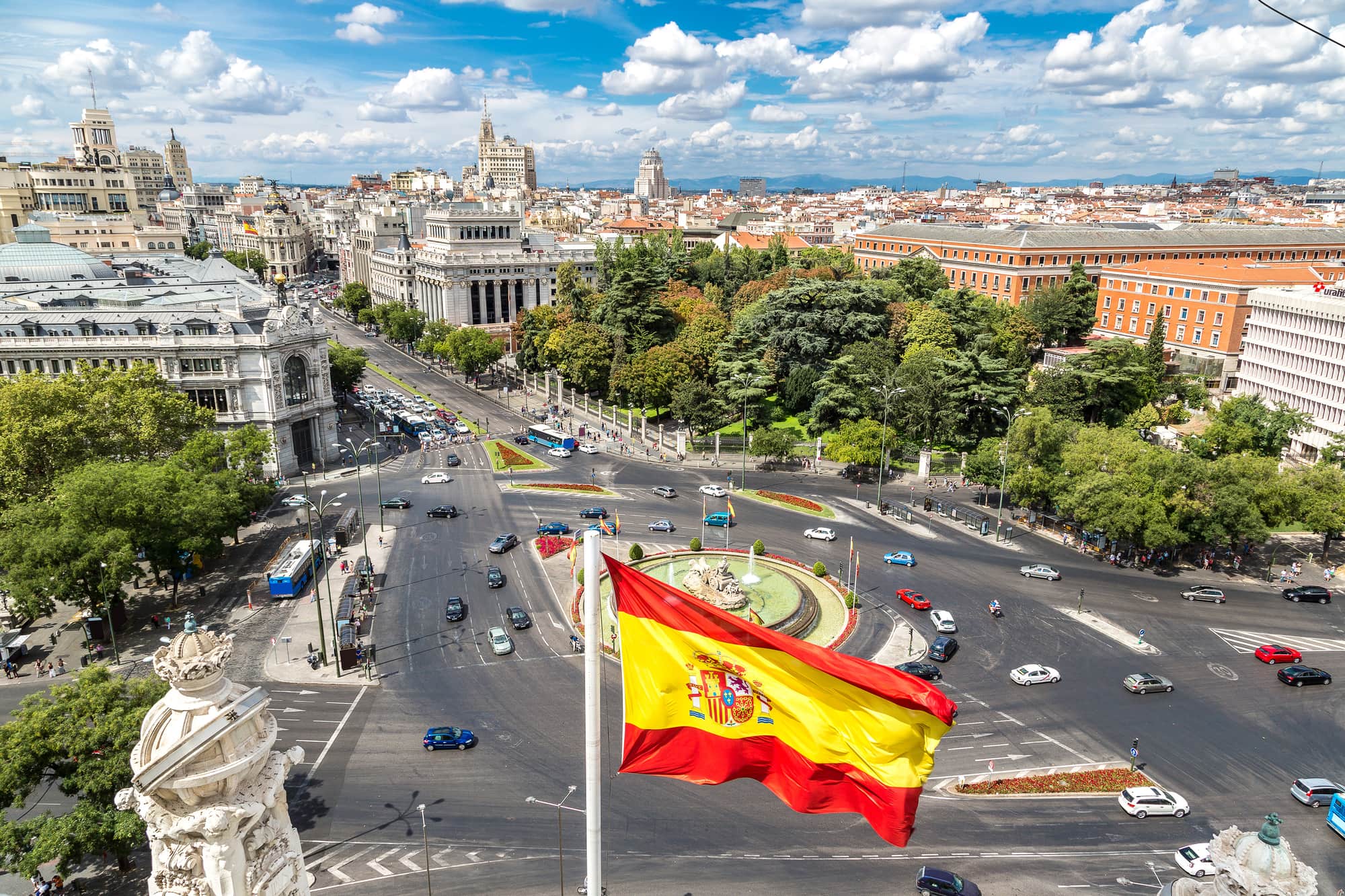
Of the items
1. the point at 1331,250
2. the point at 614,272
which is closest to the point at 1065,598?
the point at 614,272

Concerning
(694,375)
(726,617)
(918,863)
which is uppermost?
(726,617)

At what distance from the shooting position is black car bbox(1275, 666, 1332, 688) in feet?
125

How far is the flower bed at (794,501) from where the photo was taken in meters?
62.3

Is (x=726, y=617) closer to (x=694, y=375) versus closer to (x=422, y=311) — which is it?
(x=694, y=375)

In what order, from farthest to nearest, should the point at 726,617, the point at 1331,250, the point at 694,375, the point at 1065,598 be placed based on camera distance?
the point at 1331,250, the point at 694,375, the point at 1065,598, the point at 726,617

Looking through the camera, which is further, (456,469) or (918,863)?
(456,469)

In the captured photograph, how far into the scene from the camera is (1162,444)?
71.9 metres

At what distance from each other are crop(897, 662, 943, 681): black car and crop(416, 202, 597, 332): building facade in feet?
317

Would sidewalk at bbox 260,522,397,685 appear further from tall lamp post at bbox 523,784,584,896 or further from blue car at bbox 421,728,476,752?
tall lamp post at bbox 523,784,584,896

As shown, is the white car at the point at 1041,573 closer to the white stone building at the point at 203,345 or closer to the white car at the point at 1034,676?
the white car at the point at 1034,676

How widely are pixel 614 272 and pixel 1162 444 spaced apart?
2561 inches

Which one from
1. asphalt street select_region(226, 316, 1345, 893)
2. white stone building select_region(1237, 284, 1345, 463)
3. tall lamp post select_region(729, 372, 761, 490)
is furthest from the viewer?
tall lamp post select_region(729, 372, 761, 490)

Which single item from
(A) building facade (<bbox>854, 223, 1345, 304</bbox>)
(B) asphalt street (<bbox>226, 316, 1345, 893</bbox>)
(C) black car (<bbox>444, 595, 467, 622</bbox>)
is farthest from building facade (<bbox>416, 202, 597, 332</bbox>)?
(C) black car (<bbox>444, 595, 467, 622</bbox>)

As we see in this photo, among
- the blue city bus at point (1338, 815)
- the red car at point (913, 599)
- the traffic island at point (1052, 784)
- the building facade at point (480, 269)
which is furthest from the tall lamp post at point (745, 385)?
the building facade at point (480, 269)
